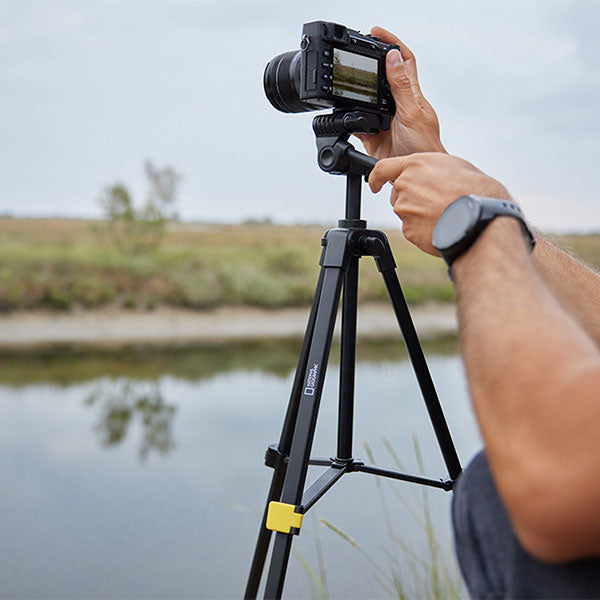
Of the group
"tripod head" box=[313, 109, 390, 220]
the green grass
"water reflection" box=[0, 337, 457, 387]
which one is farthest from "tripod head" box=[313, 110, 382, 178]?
the green grass

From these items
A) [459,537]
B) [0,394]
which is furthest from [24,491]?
[459,537]

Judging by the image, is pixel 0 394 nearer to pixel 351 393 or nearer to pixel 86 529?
pixel 86 529

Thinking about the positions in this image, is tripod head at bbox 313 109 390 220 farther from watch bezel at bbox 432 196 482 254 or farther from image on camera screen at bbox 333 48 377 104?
watch bezel at bbox 432 196 482 254

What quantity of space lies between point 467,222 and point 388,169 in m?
0.20

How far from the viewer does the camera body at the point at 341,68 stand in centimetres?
82

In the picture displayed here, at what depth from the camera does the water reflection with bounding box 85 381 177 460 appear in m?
3.98

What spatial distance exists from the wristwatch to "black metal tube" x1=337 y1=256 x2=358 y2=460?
398mm

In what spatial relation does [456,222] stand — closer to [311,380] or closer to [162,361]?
[311,380]

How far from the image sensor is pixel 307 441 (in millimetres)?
748

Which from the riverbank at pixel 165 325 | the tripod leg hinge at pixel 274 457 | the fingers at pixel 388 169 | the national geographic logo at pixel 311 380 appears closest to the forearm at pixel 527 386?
the fingers at pixel 388 169

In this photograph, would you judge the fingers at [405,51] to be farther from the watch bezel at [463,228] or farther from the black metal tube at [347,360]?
the watch bezel at [463,228]

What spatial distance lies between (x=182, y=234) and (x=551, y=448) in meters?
7.14

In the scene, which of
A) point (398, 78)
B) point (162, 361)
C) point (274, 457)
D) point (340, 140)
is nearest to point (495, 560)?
point (274, 457)

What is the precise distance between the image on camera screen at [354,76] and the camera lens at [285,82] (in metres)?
0.05
